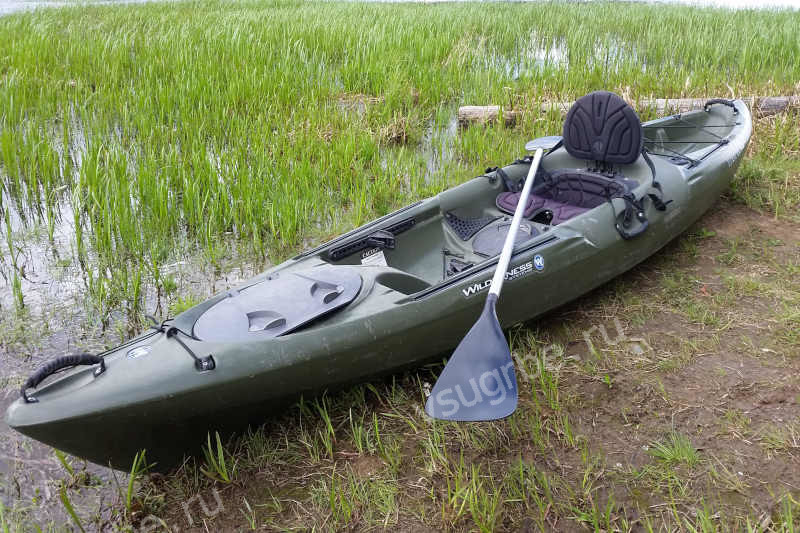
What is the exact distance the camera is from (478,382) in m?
2.15

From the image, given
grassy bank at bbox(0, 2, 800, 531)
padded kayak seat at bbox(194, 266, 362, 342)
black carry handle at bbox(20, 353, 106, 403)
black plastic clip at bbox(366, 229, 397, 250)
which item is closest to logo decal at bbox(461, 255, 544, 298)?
grassy bank at bbox(0, 2, 800, 531)

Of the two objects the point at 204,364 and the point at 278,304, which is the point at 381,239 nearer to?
the point at 278,304

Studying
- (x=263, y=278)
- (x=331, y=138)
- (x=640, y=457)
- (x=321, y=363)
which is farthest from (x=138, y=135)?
(x=640, y=457)

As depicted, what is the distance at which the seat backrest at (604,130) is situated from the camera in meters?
3.50

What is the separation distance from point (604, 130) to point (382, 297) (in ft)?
6.25

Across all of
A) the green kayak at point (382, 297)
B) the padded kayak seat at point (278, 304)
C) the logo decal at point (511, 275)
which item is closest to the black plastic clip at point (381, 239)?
the green kayak at point (382, 297)

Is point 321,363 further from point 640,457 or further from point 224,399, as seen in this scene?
point 640,457

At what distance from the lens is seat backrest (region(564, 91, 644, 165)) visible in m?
3.50

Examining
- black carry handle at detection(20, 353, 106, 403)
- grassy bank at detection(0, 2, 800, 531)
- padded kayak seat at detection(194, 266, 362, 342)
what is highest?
black carry handle at detection(20, 353, 106, 403)

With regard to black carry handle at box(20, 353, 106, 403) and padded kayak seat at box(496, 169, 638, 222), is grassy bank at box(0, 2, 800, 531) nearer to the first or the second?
black carry handle at box(20, 353, 106, 403)

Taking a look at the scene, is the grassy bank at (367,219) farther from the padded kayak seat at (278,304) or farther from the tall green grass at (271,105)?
the padded kayak seat at (278,304)

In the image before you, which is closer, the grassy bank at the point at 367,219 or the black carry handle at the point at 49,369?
the black carry handle at the point at 49,369

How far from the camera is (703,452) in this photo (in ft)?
Answer: 7.31

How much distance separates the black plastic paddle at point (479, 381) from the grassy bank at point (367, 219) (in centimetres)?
24
